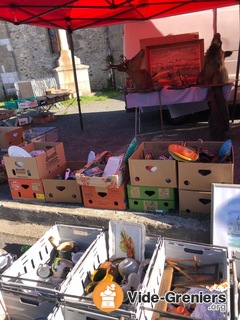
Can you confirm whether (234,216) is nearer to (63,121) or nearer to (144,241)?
(144,241)

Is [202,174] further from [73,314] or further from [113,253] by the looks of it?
[73,314]

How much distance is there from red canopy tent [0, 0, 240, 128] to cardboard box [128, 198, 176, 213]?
10.5 ft

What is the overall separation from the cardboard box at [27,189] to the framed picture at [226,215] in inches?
76.9

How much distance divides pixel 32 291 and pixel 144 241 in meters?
0.95

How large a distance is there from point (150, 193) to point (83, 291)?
1169 millimetres

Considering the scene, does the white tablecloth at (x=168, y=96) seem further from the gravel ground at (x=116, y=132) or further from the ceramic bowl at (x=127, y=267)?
the ceramic bowl at (x=127, y=267)

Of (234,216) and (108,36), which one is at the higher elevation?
(108,36)

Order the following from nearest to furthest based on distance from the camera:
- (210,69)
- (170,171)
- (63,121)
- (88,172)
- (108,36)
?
(170,171)
(88,172)
(210,69)
(63,121)
(108,36)

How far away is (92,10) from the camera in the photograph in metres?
5.61

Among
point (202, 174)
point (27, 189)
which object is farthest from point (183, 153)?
point (27, 189)

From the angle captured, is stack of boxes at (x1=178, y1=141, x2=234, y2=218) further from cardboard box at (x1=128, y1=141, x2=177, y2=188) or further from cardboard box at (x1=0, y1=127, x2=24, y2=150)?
cardboard box at (x1=0, y1=127, x2=24, y2=150)

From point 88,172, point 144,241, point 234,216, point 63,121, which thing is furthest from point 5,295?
point 63,121

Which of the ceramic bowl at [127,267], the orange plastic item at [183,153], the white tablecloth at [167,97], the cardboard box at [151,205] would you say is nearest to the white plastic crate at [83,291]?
the ceramic bowl at [127,267]

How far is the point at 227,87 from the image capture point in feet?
14.9
